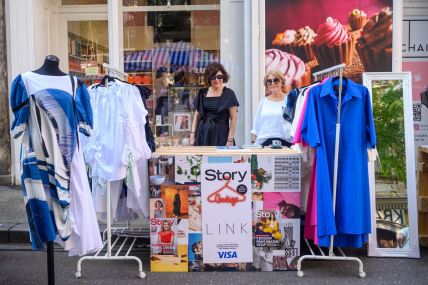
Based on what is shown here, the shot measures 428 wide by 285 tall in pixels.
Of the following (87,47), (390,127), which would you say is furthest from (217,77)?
(87,47)

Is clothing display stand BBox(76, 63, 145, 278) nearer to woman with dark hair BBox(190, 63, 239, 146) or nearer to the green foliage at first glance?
woman with dark hair BBox(190, 63, 239, 146)

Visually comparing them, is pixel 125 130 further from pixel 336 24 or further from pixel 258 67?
pixel 336 24

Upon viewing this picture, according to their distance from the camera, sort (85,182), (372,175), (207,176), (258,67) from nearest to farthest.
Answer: (85,182), (207,176), (372,175), (258,67)

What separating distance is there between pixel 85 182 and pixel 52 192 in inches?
11.8

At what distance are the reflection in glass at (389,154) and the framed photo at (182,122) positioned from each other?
326 cm

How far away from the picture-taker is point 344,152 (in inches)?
191

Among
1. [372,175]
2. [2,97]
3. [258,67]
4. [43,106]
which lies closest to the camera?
[43,106]

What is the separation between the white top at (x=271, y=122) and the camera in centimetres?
575

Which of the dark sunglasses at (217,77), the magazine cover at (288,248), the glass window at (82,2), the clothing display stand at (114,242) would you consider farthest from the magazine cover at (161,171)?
the glass window at (82,2)

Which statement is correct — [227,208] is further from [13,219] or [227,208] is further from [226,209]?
[13,219]

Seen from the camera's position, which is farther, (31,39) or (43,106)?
(31,39)

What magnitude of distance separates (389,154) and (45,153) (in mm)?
3397

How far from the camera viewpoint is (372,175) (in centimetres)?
534

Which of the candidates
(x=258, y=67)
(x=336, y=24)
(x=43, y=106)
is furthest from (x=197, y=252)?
(x=336, y=24)
